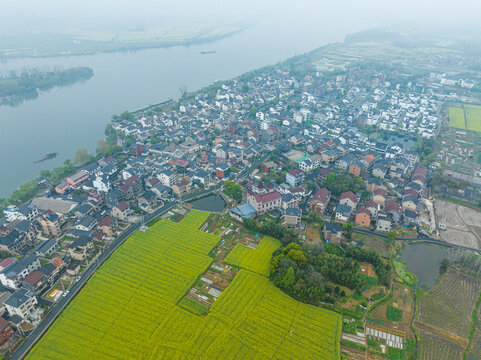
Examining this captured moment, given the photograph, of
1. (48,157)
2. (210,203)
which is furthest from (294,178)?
(48,157)

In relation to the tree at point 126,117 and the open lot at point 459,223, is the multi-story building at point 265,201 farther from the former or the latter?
the tree at point 126,117

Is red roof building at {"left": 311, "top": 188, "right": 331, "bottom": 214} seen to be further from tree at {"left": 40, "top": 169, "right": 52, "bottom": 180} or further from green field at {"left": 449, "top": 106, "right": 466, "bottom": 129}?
green field at {"left": 449, "top": 106, "right": 466, "bottom": 129}

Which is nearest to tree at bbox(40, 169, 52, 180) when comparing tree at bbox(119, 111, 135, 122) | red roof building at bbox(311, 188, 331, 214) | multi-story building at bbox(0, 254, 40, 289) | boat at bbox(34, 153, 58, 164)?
boat at bbox(34, 153, 58, 164)

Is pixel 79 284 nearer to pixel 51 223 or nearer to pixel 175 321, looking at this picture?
pixel 51 223

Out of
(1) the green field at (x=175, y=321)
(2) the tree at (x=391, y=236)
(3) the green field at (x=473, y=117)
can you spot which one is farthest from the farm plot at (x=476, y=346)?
(3) the green field at (x=473, y=117)

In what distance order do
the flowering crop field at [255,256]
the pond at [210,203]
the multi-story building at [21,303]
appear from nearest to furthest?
the multi-story building at [21,303] → the flowering crop field at [255,256] → the pond at [210,203]

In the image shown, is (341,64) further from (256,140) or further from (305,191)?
(305,191)
